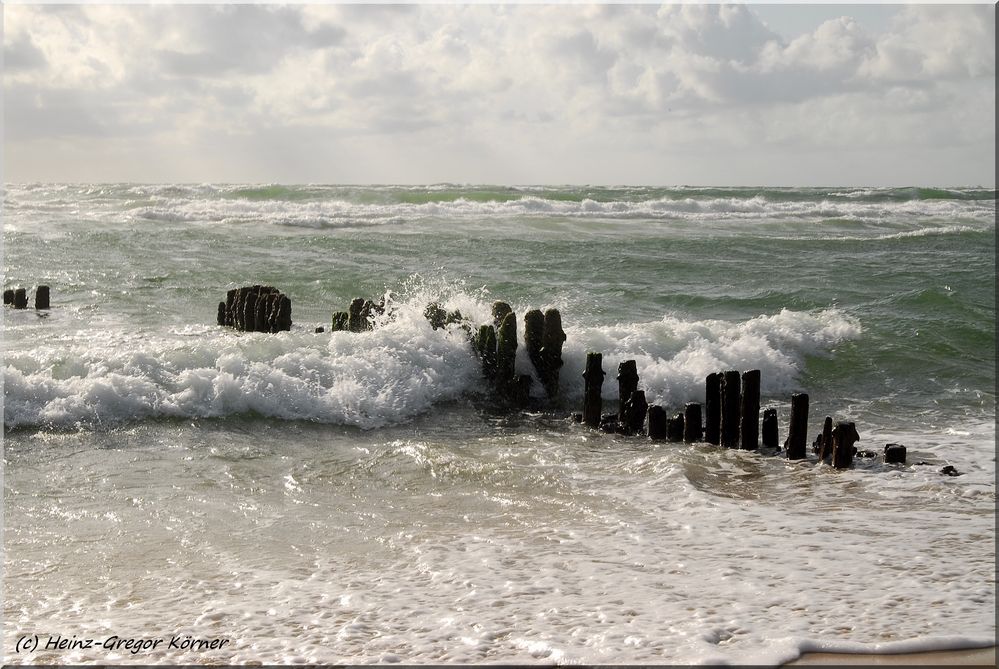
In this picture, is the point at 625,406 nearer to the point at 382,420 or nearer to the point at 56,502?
the point at 382,420

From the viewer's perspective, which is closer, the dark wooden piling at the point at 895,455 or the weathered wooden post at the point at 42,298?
the dark wooden piling at the point at 895,455

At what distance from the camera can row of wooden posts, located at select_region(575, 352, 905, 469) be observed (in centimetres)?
883

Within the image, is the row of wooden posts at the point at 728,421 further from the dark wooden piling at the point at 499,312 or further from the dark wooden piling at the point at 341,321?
the dark wooden piling at the point at 341,321

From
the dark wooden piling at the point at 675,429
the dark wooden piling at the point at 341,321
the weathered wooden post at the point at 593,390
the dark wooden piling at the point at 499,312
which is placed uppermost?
the dark wooden piling at the point at 499,312

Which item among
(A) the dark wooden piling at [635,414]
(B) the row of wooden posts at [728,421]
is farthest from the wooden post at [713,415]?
(A) the dark wooden piling at [635,414]

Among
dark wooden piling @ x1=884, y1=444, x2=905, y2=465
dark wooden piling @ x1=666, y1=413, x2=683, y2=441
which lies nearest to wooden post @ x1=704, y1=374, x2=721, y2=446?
dark wooden piling @ x1=666, y1=413, x2=683, y2=441

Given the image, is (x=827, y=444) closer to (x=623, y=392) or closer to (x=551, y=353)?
(x=623, y=392)

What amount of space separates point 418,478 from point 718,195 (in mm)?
50091

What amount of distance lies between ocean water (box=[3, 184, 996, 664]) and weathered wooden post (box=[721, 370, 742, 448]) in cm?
23

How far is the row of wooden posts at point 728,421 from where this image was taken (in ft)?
29.0

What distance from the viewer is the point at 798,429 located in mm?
9055

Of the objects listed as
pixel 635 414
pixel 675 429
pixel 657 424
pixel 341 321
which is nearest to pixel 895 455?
pixel 675 429

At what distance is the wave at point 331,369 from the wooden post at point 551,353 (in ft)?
0.69

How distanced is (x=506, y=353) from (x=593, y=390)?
1737 millimetres
